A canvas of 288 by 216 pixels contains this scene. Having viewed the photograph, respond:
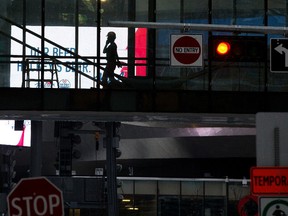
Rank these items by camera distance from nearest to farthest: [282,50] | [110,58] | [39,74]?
[282,50]
[110,58]
[39,74]

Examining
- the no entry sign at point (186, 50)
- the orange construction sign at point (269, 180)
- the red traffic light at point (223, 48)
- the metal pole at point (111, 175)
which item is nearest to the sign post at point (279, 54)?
the red traffic light at point (223, 48)

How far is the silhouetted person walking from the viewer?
26984 mm

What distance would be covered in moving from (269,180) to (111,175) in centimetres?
2293

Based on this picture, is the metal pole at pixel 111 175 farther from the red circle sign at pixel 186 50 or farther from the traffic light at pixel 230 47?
the traffic light at pixel 230 47

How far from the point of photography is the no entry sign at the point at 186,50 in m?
24.2

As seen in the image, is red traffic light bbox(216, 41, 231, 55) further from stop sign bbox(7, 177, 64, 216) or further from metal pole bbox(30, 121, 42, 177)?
metal pole bbox(30, 121, 42, 177)

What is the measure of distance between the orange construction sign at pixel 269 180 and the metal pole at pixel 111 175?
72.4 ft

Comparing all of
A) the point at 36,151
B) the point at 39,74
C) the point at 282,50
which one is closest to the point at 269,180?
the point at 282,50

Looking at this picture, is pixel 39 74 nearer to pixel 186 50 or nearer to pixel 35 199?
pixel 186 50

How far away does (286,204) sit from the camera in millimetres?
9672

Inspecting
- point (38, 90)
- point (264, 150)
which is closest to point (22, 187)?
point (264, 150)

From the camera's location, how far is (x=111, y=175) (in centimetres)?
3234

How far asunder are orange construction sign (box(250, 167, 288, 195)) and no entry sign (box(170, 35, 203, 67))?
1420 centimetres

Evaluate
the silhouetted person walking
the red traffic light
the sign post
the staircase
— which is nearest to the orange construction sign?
the red traffic light
